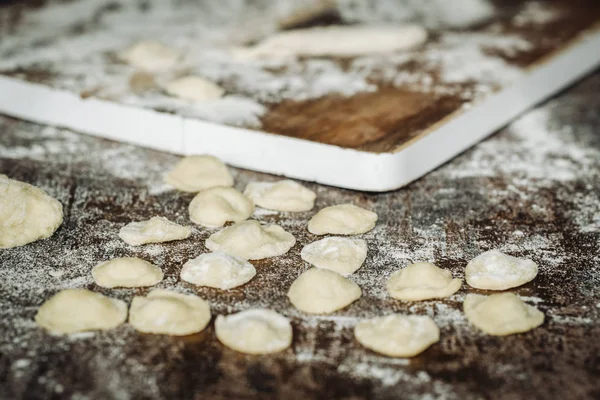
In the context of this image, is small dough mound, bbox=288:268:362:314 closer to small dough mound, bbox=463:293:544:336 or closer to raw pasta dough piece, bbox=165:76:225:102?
small dough mound, bbox=463:293:544:336

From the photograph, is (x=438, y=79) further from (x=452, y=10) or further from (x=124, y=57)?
(x=124, y=57)

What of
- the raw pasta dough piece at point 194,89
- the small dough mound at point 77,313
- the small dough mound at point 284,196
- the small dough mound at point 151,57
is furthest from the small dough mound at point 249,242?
the small dough mound at point 151,57

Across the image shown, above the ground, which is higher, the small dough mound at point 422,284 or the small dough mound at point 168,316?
the small dough mound at point 422,284

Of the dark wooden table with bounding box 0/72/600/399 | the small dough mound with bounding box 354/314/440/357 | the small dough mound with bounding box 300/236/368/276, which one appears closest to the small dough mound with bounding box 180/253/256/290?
the dark wooden table with bounding box 0/72/600/399

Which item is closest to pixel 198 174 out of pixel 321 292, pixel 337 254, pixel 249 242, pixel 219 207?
pixel 219 207

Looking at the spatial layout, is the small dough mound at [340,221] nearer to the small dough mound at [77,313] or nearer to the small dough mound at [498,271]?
the small dough mound at [498,271]

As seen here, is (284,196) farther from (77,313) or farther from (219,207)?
(77,313)

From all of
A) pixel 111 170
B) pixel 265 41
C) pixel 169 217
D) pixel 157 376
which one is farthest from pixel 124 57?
pixel 157 376
